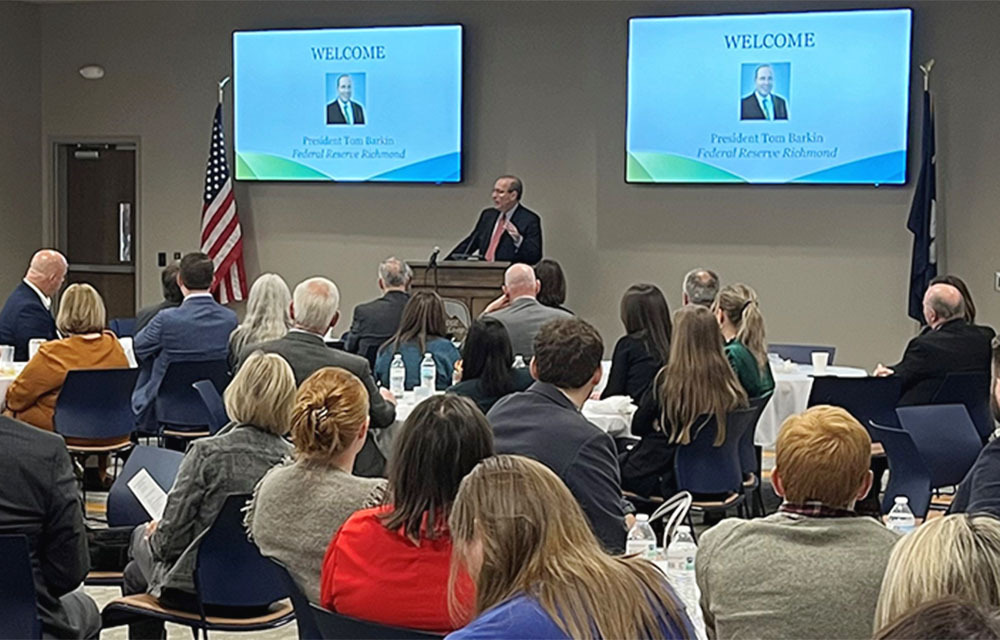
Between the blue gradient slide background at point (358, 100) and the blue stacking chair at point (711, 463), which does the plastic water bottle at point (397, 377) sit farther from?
the blue gradient slide background at point (358, 100)

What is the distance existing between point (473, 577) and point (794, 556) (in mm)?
1041

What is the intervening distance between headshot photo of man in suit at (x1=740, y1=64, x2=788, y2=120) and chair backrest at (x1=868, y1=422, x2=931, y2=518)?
16.1 feet

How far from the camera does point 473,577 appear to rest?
7.57ft

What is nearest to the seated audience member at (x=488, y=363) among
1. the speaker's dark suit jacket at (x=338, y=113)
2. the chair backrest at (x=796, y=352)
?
the chair backrest at (x=796, y=352)

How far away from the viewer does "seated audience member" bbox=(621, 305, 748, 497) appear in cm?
634

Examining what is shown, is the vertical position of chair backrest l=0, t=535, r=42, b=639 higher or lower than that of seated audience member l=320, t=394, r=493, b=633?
lower

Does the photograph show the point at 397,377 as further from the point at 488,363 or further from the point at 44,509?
the point at 44,509

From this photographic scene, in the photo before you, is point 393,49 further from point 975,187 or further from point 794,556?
point 794,556

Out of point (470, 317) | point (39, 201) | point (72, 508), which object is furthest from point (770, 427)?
point (39, 201)

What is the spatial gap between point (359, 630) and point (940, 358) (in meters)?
5.05

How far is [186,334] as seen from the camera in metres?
8.37

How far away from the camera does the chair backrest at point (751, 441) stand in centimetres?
668

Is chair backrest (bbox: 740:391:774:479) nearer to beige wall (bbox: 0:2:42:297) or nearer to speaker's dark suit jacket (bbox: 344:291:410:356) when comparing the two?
speaker's dark suit jacket (bbox: 344:291:410:356)

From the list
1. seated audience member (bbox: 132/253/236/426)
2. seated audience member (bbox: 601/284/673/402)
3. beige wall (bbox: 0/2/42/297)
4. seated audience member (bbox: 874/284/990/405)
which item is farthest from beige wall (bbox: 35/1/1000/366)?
seated audience member (bbox: 601/284/673/402)
